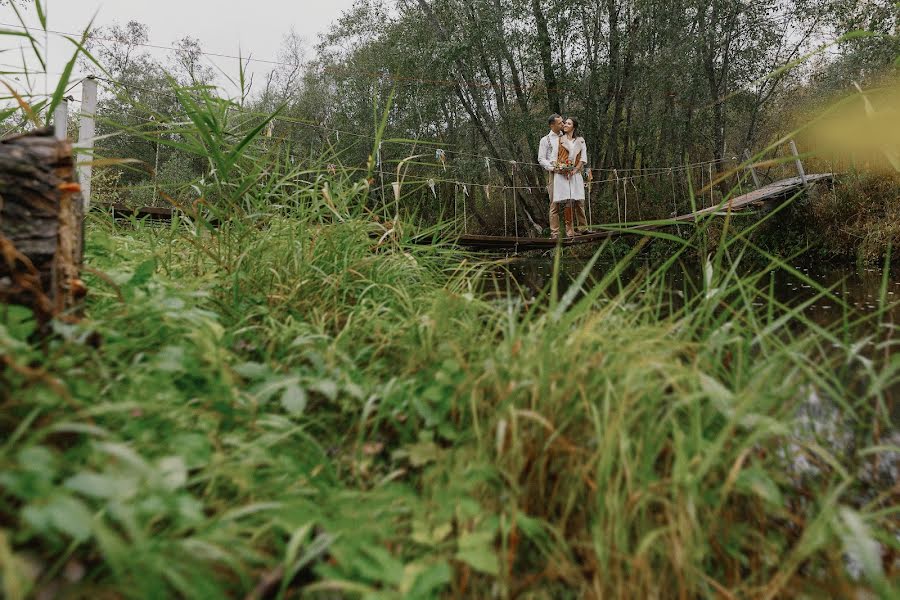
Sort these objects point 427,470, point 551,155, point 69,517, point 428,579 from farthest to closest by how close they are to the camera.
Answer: point 551,155, point 427,470, point 428,579, point 69,517

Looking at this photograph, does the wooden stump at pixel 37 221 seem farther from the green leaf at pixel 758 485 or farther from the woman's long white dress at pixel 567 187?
the woman's long white dress at pixel 567 187

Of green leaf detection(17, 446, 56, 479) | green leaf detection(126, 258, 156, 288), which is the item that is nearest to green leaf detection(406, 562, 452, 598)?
green leaf detection(17, 446, 56, 479)

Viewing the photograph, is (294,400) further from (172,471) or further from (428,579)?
(428,579)

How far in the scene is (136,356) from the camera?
939 millimetres

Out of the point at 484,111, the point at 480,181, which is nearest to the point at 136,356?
the point at 484,111

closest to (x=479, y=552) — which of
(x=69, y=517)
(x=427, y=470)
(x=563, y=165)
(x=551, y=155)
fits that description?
(x=427, y=470)

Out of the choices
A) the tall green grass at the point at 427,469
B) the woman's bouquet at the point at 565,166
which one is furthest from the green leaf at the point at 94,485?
the woman's bouquet at the point at 565,166

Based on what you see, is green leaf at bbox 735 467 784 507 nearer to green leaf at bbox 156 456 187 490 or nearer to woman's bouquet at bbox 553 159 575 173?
green leaf at bbox 156 456 187 490

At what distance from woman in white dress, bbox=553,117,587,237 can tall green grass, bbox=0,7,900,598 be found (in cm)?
513

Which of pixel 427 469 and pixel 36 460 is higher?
pixel 36 460

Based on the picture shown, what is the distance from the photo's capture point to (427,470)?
89cm

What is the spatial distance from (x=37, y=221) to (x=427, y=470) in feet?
2.42

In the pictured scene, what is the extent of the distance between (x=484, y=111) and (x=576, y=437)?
12187mm

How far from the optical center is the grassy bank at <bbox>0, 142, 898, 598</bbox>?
619 mm
